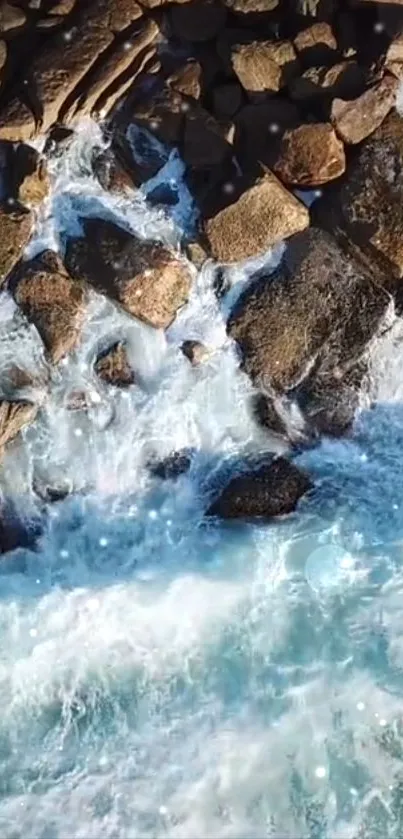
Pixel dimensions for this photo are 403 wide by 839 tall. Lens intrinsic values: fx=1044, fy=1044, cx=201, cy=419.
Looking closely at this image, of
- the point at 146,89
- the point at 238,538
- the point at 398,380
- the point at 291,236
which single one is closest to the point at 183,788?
the point at 238,538

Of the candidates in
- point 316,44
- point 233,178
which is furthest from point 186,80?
point 316,44

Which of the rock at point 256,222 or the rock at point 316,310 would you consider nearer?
the rock at point 256,222

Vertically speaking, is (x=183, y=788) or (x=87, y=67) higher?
(x=87, y=67)

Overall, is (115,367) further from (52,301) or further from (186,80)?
(186,80)

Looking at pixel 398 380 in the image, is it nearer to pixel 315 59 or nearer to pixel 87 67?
pixel 315 59

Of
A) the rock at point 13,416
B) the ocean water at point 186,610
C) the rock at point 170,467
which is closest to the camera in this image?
the ocean water at point 186,610

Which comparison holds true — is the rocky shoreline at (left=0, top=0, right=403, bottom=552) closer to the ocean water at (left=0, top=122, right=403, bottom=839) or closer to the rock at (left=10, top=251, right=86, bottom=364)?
the rock at (left=10, top=251, right=86, bottom=364)

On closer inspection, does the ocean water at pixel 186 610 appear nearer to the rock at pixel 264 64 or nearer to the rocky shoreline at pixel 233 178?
the rocky shoreline at pixel 233 178

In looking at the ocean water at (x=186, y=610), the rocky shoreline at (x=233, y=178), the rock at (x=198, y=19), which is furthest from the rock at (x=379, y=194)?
the rock at (x=198, y=19)

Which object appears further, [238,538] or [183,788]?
[238,538]
